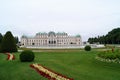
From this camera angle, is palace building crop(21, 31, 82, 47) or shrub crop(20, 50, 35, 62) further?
palace building crop(21, 31, 82, 47)

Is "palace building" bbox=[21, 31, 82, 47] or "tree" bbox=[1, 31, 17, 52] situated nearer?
"tree" bbox=[1, 31, 17, 52]

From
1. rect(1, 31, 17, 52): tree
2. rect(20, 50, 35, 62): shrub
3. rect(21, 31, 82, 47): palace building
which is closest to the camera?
rect(20, 50, 35, 62): shrub

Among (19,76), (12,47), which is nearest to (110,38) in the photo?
(12,47)

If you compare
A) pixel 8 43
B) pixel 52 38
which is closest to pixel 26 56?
pixel 8 43

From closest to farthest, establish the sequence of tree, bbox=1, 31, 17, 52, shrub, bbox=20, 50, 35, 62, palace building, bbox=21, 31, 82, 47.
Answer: shrub, bbox=20, 50, 35, 62 < tree, bbox=1, 31, 17, 52 < palace building, bbox=21, 31, 82, 47

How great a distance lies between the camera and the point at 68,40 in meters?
109

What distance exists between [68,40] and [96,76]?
96.2 meters

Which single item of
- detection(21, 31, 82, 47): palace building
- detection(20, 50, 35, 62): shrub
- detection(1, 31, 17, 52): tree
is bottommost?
detection(20, 50, 35, 62): shrub

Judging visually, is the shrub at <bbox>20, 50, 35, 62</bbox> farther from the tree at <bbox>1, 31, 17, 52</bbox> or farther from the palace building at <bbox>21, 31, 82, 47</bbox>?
the palace building at <bbox>21, 31, 82, 47</bbox>

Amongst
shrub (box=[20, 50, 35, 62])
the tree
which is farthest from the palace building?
shrub (box=[20, 50, 35, 62])

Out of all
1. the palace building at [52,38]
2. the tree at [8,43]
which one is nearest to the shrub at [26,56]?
the tree at [8,43]

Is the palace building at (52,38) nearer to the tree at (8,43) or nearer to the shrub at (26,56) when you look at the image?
→ the tree at (8,43)

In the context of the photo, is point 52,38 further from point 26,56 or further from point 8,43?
point 26,56

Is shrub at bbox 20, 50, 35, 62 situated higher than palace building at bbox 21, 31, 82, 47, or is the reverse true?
palace building at bbox 21, 31, 82, 47
